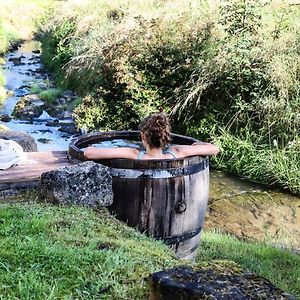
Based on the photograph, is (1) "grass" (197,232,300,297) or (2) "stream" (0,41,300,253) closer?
(1) "grass" (197,232,300,297)

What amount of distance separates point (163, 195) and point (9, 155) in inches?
56.6

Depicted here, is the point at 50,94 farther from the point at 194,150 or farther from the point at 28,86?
the point at 194,150

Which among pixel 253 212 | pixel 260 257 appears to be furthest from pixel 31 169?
pixel 253 212

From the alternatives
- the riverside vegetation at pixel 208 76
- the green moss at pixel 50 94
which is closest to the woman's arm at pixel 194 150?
the riverside vegetation at pixel 208 76

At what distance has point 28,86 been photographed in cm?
1881

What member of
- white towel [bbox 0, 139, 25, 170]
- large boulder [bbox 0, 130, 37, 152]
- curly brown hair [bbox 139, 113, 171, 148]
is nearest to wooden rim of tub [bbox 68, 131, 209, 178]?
curly brown hair [bbox 139, 113, 171, 148]

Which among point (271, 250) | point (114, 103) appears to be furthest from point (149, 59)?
point (271, 250)

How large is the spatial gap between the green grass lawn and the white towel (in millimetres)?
528

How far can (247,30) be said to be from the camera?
11.8m

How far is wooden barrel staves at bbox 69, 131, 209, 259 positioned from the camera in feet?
14.7

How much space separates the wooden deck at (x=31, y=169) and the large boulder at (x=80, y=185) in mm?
403

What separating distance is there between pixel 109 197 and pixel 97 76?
9.19 meters

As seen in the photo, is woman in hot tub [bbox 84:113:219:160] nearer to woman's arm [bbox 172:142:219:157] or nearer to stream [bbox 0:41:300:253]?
woman's arm [bbox 172:142:219:157]

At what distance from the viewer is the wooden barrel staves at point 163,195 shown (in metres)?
4.47
